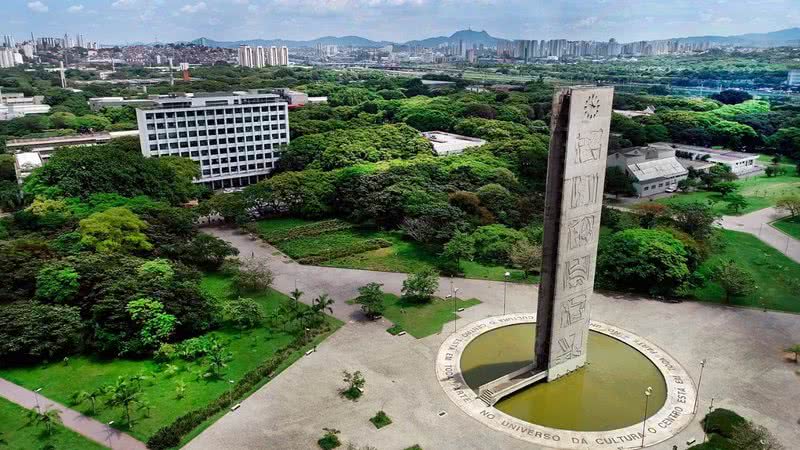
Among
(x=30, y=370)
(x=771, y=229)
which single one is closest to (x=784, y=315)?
(x=771, y=229)

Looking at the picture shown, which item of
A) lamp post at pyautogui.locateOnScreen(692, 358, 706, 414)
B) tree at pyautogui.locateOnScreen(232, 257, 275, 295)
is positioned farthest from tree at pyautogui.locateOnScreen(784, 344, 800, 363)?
tree at pyautogui.locateOnScreen(232, 257, 275, 295)

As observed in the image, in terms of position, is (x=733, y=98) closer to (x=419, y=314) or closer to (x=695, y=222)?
(x=695, y=222)

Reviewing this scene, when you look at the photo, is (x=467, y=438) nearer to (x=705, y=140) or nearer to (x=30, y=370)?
(x=30, y=370)

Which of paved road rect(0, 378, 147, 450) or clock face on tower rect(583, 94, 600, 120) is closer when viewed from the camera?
paved road rect(0, 378, 147, 450)

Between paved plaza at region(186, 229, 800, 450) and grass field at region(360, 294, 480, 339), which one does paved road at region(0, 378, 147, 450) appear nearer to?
paved plaza at region(186, 229, 800, 450)

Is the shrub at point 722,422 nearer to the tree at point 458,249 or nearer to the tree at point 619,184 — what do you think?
the tree at point 458,249

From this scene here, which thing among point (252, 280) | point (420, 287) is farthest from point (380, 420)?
point (252, 280)
